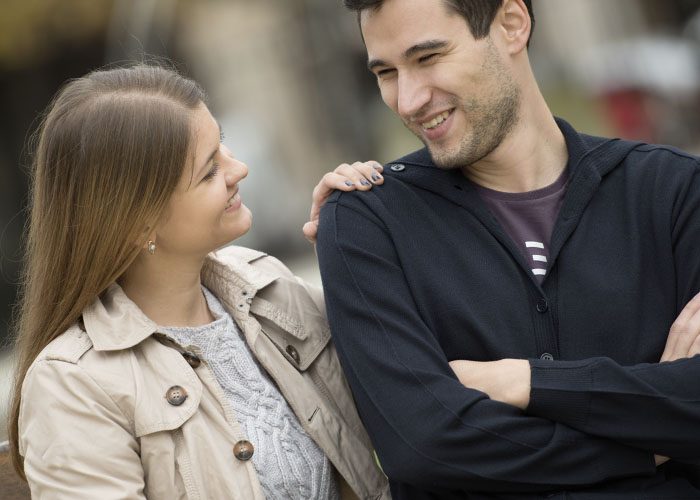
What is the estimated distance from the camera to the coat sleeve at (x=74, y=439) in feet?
8.16

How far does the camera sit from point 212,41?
36.2ft

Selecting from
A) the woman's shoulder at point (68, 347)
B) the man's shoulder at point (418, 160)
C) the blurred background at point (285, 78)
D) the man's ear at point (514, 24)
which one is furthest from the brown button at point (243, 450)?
the blurred background at point (285, 78)

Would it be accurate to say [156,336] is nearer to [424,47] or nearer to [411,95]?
[411,95]

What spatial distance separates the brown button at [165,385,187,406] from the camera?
2.63m

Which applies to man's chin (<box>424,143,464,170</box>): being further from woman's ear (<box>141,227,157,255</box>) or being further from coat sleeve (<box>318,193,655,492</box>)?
woman's ear (<box>141,227,157,255</box>)

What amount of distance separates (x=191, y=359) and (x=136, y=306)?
189mm

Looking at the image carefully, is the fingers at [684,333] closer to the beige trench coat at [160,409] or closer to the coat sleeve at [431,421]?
the coat sleeve at [431,421]

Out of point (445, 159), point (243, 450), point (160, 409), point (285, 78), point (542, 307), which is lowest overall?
point (285, 78)

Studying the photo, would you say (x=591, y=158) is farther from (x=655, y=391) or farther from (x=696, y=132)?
(x=696, y=132)

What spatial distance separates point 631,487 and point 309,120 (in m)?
9.33

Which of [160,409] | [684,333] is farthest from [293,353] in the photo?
[684,333]

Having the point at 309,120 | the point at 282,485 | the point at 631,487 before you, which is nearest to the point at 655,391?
the point at 631,487

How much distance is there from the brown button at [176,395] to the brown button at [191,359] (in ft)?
0.38

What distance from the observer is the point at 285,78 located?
1157 cm
